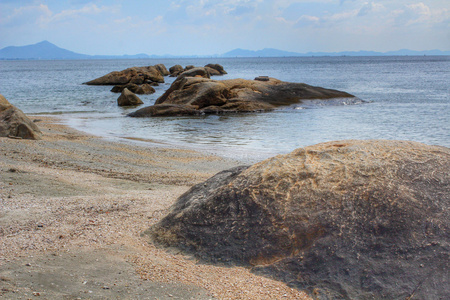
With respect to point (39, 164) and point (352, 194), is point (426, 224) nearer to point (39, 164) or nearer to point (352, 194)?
point (352, 194)

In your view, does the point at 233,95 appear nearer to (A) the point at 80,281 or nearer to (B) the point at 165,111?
(B) the point at 165,111

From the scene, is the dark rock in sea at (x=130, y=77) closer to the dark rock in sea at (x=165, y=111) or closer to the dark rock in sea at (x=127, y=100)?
the dark rock in sea at (x=127, y=100)

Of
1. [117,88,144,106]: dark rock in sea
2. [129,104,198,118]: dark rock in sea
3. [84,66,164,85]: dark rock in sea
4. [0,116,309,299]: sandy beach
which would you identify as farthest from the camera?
[84,66,164,85]: dark rock in sea

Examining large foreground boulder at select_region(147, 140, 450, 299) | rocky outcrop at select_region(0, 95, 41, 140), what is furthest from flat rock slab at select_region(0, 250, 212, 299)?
rocky outcrop at select_region(0, 95, 41, 140)

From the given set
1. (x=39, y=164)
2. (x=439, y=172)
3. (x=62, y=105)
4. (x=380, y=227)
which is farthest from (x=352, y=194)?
(x=62, y=105)

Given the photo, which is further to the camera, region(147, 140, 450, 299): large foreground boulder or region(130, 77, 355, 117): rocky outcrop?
region(130, 77, 355, 117): rocky outcrop

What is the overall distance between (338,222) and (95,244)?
237cm

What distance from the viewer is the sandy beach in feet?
10.4

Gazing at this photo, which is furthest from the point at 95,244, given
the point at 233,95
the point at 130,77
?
the point at 130,77

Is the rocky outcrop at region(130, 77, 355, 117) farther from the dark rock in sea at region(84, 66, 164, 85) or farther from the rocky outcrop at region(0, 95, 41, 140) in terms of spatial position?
the dark rock in sea at region(84, 66, 164, 85)

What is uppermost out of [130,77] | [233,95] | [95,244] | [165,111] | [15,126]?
[130,77]

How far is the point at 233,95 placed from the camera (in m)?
23.1

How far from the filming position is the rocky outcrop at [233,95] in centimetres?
2203

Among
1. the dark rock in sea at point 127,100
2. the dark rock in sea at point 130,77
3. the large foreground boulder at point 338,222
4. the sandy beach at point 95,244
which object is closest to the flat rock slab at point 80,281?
the sandy beach at point 95,244
